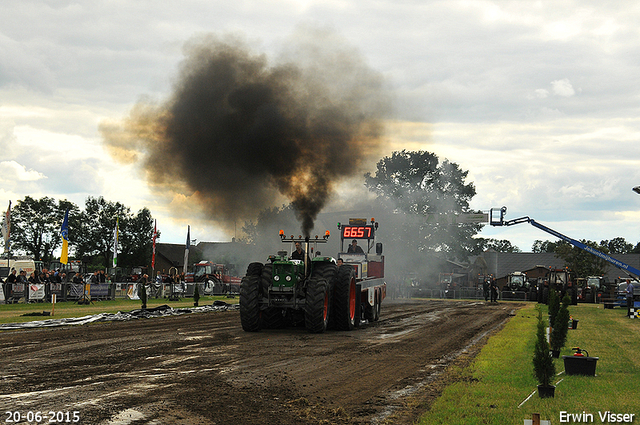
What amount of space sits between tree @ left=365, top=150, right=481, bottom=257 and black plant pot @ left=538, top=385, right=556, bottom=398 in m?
47.8

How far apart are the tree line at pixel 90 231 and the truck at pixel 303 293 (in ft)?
227

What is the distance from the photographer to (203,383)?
348 inches

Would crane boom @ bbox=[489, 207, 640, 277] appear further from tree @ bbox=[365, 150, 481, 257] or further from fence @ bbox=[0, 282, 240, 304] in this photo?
fence @ bbox=[0, 282, 240, 304]

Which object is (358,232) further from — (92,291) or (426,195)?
(426,195)

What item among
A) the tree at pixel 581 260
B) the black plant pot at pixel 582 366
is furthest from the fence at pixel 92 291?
the tree at pixel 581 260

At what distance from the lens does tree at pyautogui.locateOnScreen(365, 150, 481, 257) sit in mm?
60031

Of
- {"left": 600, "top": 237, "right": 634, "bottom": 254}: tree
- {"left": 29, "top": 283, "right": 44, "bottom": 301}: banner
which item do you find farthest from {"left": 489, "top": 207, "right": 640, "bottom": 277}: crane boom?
{"left": 600, "top": 237, "right": 634, "bottom": 254}: tree

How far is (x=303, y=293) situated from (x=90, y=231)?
→ 244 ft

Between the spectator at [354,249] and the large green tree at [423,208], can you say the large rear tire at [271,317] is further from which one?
the large green tree at [423,208]

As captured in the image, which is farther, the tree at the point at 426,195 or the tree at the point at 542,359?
the tree at the point at 426,195

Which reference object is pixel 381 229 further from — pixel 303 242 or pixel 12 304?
pixel 303 242

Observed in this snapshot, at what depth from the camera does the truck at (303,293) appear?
1570 cm

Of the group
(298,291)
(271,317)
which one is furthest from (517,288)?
(298,291)

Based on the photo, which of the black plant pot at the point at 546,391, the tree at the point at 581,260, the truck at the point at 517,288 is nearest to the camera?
the black plant pot at the point at 546,391
